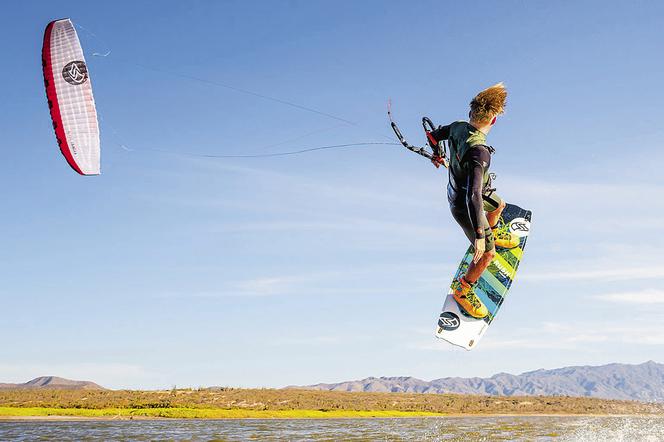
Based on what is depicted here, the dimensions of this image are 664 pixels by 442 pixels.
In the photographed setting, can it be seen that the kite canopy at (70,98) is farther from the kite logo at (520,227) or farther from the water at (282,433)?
the water at (282,433)

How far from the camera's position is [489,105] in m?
7.50

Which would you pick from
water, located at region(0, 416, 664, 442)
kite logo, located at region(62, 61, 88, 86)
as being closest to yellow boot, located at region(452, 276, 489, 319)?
kite logo, located at region(62, 61, 88, 86)

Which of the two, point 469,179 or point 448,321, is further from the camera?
point 448,321

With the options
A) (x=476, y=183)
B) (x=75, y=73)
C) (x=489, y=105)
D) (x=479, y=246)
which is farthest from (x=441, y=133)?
(x=75, y=73)

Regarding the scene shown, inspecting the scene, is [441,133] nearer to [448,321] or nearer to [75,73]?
[448,321]

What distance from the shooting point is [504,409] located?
102m

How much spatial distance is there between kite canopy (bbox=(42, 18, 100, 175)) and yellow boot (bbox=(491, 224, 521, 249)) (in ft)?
31.5

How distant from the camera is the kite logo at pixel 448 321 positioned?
10789 mm

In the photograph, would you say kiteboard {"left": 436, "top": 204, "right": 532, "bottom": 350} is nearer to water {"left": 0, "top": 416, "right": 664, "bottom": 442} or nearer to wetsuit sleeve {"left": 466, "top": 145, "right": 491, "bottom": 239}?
wetsuit sleeve {"left": 466, "top": 145, "right": 491, "bottom": 239}

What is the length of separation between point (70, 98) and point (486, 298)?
11.0 meters

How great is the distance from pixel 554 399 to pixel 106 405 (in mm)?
81919

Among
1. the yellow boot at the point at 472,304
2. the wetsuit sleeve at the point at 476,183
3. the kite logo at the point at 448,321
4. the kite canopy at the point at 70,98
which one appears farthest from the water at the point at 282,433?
the wetsuit sleeve at the point at 476,183

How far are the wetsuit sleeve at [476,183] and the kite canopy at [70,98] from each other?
10.8 m

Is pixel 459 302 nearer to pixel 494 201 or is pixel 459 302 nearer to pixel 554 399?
pixel 494 201
